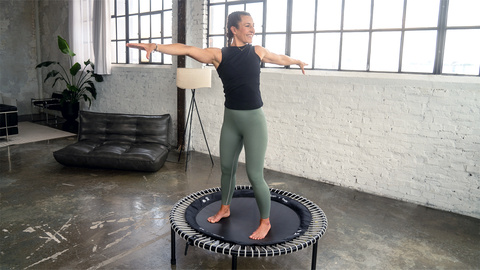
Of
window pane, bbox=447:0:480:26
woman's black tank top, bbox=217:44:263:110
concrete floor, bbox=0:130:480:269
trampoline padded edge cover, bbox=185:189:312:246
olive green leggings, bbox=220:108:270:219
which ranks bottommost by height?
concrete floor, bbox=0:130:480:269

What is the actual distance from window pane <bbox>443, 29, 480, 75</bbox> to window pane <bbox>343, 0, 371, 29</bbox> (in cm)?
93

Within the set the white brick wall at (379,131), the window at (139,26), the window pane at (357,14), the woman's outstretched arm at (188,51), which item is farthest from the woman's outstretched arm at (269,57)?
the window at (139,26)

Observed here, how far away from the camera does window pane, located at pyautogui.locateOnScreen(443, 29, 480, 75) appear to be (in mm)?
3850

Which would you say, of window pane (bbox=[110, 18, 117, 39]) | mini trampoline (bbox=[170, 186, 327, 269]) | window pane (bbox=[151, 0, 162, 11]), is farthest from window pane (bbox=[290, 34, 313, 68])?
window pane (bbox=[110, 18, 117, 39])

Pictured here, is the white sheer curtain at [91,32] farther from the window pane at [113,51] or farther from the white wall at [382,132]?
the white wall at [382,132]

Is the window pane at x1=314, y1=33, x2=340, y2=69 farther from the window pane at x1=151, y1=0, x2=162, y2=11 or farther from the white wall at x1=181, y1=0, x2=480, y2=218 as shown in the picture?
the window pane at x1=151, y1=0, x2=162, y2=11

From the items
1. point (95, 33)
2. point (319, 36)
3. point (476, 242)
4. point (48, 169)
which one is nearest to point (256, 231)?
point (476, 242)

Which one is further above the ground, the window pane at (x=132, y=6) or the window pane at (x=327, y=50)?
the window pane at (x=132, y=6)

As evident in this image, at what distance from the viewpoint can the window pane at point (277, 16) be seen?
5199mm

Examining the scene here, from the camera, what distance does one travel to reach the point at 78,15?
8023mm

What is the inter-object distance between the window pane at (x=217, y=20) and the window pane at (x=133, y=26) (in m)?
1.94

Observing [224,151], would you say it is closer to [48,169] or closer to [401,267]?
[401,267]

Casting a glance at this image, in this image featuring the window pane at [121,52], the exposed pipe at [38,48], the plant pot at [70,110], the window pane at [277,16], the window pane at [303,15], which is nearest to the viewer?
the window pane at [303,15]

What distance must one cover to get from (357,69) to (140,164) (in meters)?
3.06
